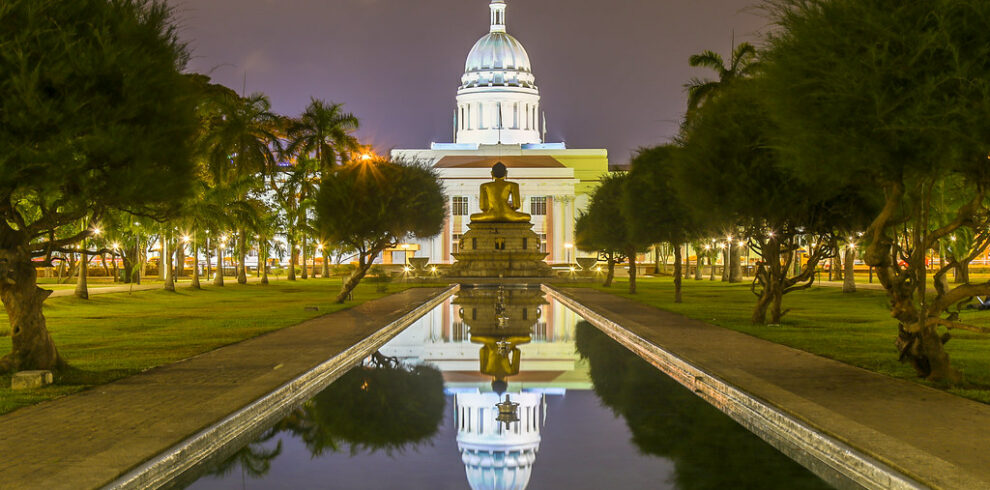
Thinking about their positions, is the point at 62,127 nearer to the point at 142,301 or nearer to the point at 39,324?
the point at 39,324

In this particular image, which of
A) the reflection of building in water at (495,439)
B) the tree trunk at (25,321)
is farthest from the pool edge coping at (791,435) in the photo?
the tree trunk at (25,321)

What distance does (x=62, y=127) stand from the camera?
41.3 ft

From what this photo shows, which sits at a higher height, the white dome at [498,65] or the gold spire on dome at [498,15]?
the gold spire on dome at [498,15]

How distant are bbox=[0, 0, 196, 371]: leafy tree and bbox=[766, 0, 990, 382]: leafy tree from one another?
29.5 ft

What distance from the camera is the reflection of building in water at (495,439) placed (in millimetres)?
8695

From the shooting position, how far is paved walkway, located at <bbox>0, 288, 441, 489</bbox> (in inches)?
313

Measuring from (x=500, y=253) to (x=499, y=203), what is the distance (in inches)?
181

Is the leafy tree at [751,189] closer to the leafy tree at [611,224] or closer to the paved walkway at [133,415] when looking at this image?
the paved walkway at [133,415]

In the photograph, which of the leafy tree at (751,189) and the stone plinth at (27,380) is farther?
the leafy tree at (751,189)

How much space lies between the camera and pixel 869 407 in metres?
11.2

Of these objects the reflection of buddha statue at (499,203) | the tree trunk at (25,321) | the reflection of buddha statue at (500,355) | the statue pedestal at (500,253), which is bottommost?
the reflection of buddha statue at (500,355)

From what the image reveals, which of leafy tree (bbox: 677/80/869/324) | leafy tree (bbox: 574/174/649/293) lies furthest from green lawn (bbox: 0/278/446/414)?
leafy tree (bbox: 574/174/649/293)

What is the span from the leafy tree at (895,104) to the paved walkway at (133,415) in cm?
811

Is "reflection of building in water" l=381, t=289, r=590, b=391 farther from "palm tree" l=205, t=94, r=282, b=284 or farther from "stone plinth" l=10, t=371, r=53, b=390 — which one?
"palm tree" l=205, t=94, r=282, b=284
